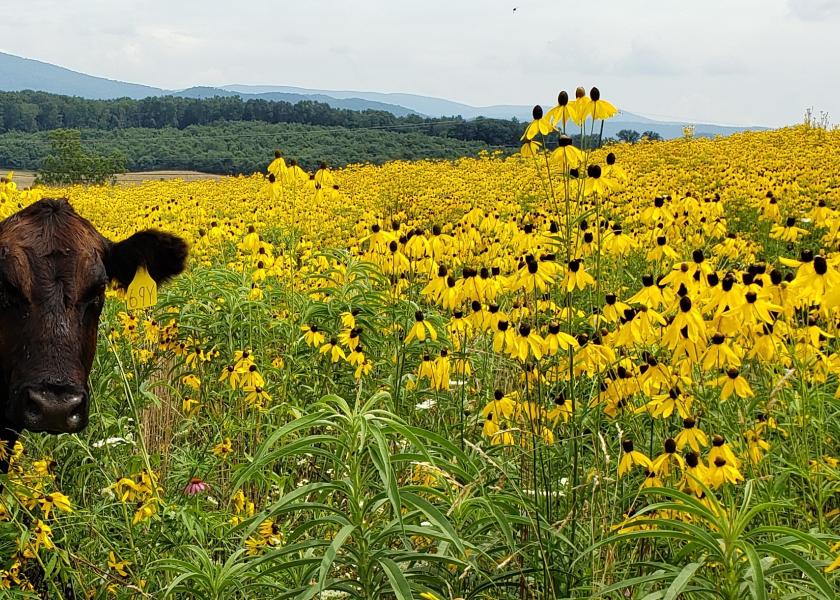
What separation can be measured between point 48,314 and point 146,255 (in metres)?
0.77

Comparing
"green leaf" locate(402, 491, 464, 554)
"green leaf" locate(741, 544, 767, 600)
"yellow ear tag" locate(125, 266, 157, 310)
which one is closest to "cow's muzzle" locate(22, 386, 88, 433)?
"yellow ear tag" locate(125, 266, 157, 310)

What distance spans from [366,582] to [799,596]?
1.19m

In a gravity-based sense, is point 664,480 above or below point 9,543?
above

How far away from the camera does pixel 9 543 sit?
320cm

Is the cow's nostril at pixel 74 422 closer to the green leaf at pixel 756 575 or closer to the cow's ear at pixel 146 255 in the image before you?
the cow's ear at pixel 146 255

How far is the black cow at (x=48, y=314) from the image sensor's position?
297 cm

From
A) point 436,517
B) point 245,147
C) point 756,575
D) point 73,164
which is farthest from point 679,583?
point 245,147

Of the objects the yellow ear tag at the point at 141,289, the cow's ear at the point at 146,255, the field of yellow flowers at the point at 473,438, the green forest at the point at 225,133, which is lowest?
the field of yellow flowers at the point at 473,438

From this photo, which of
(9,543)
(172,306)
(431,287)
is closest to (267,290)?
(172,306)

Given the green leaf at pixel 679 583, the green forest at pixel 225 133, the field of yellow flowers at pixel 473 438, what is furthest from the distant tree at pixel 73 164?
the green leaf at pixel 679 583

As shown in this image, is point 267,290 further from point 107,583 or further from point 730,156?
point 730,156

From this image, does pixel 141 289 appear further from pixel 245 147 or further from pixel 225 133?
pixel 225 133

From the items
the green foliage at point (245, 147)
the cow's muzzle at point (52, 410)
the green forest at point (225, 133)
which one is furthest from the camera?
the green forest at point (225, 133)

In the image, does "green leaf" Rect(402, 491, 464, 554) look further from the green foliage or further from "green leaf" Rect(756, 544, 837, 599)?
the green foliage
